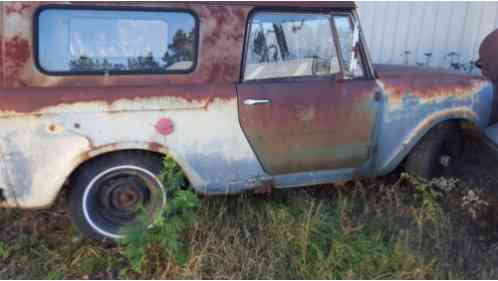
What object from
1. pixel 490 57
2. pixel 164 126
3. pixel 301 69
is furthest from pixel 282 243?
pixel 490 57

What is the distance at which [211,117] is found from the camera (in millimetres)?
2609

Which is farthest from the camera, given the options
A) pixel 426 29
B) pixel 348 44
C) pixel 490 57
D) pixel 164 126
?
pixel 426 29

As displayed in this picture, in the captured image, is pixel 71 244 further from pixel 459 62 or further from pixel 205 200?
pixel 459 62

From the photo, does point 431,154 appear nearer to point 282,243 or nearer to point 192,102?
point 282,243

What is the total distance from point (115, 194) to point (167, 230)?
0.59 meters

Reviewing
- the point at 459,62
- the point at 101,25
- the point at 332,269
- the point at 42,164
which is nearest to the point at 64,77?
the point at 101,25

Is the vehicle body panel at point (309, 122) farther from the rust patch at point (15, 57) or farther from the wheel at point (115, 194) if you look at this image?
the rust patch at point (15, 57)

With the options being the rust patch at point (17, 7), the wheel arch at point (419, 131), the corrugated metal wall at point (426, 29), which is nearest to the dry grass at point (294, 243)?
the wheel arch at point (419, 131)

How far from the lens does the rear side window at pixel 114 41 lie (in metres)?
2.39

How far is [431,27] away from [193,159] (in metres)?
4.29

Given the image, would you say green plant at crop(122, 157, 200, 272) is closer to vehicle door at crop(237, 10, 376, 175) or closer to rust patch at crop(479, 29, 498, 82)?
vehicle door at crop(237, 10, 376, 175)

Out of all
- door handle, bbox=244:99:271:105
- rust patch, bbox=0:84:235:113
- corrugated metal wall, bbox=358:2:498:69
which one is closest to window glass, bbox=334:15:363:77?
door handle, bbox=244:99:271:105

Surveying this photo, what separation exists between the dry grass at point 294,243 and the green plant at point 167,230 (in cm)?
4

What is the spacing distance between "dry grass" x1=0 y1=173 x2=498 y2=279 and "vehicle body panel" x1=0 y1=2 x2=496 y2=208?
29 cm
